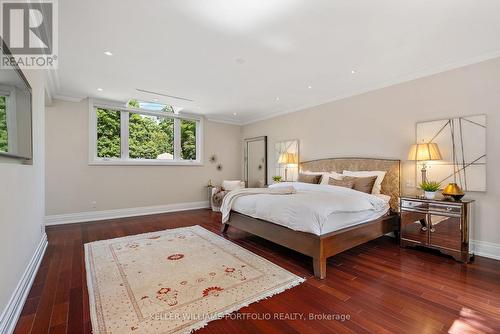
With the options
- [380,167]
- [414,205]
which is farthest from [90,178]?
[414,205]

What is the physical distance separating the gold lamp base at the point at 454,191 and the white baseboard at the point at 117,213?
5.16m

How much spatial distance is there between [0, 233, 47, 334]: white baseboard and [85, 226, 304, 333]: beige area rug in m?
0.45

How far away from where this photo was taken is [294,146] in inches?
211

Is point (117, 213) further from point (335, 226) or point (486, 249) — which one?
point (486, 249)

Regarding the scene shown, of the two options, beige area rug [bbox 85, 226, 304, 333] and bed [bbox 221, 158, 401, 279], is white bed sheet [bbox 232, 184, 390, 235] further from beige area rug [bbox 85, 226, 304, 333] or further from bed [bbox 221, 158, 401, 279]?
beige area rug [bbox 85, 226, 304, 333]

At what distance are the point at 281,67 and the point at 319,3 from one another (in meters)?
1.33

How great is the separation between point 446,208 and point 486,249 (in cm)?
74

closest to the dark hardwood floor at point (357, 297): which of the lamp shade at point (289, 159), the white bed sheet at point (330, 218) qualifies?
the white bed sheet at point (330, 218)

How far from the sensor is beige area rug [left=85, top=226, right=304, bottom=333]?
5.58 feet

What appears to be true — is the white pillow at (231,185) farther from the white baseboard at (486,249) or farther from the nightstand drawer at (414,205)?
the white baseboard at (486,249)

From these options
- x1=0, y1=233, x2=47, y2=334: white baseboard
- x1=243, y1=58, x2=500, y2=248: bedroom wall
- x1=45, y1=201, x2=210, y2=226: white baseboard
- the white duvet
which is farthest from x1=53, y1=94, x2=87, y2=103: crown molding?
x1=243, y1=58, x2=500, y2=248: bedroom wall

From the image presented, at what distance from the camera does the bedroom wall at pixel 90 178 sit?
4.44 metres

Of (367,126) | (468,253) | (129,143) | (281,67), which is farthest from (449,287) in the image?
(129,143)

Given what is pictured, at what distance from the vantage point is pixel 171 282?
224 cm
